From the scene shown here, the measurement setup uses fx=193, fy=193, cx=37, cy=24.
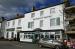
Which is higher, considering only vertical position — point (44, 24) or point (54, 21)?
point (54, 21)

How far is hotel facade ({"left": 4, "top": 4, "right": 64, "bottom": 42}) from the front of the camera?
148ft

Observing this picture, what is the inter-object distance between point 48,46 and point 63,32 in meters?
12.3

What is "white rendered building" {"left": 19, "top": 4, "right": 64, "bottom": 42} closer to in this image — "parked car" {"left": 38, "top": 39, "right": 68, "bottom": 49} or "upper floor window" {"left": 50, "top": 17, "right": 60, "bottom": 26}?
"upper floor window" {"left": 50, "top": 17, "right": 60, "bottom": 26}

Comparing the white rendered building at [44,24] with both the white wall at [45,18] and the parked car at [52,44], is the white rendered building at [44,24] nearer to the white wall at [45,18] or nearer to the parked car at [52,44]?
the white wall at [45,18]

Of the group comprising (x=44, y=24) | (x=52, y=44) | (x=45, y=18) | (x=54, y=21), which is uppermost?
(x=45, y=18)

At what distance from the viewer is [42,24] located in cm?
5103

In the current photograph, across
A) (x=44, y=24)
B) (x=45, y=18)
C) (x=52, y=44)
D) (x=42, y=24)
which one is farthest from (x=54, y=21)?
(x=52, y=44)

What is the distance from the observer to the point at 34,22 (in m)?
54.7

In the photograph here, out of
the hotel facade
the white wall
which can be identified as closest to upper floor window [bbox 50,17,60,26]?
the hotel facade

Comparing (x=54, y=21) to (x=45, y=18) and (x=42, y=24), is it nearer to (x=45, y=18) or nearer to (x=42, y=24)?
(x=45, y=18)

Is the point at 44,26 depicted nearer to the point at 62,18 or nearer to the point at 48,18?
the point at 48,18

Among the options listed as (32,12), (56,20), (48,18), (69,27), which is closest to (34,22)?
(32,12)

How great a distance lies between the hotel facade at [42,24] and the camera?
4500 cm

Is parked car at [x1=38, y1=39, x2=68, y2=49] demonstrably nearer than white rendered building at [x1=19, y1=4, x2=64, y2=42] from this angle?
Yes
